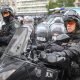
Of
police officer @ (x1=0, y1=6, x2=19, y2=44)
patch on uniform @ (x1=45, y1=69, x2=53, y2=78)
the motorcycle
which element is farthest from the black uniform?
patch on uniform @ (x1=45, y1=69, x2=53, y2=78)

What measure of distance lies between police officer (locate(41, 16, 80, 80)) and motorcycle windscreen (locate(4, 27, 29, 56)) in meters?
0.35

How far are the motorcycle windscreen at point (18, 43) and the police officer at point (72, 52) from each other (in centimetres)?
35

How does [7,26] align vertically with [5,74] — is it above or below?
below

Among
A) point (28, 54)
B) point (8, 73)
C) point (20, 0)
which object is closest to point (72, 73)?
point (28, 54)

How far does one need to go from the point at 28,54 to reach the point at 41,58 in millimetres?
254

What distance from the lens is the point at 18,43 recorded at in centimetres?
485

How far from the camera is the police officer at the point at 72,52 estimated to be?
448 cm

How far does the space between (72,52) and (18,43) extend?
0.64 meters

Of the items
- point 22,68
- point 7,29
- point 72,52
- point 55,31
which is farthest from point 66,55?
point 7,29

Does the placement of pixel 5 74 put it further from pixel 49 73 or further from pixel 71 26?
pixel 71 26

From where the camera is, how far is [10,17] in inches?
312

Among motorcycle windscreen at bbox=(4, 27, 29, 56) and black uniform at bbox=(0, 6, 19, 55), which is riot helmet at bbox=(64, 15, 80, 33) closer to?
motorcycle windscreen at bbox=(4, 27, 29, 56)

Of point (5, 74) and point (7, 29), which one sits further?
point (7, 29)

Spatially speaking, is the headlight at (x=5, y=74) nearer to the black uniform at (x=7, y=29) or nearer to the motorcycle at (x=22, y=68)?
the motorcycle at (x=22, y=68)
